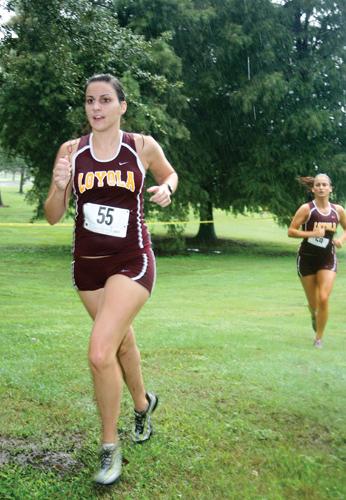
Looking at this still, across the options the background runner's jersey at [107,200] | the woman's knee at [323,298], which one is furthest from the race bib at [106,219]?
the woman's knee at [323,298]

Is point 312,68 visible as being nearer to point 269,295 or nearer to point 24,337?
point 269,295

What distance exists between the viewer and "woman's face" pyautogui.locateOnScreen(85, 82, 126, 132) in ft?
13.2

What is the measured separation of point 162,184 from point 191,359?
3.15m

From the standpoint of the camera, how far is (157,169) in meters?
4.22

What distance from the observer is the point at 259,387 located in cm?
570

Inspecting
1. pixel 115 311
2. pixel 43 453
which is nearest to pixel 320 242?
pixel 115 311

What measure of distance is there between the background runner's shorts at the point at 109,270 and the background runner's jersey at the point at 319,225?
14.7 feet

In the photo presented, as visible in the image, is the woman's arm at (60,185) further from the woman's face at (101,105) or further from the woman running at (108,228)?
the woman's face at (101,105)

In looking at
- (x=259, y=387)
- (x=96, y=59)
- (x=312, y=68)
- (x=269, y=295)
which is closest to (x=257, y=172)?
(x=312, y=68)

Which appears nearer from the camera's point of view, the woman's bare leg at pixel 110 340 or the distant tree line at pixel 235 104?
the woman's bare leg at pixel 110 340

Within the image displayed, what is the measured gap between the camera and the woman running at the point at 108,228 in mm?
3711

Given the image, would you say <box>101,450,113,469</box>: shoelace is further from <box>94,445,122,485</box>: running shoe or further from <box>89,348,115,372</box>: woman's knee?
<box>89,348,115,372</box>: woman's knee

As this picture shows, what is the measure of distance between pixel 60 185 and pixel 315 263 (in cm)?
511

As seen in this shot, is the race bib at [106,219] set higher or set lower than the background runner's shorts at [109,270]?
higher
